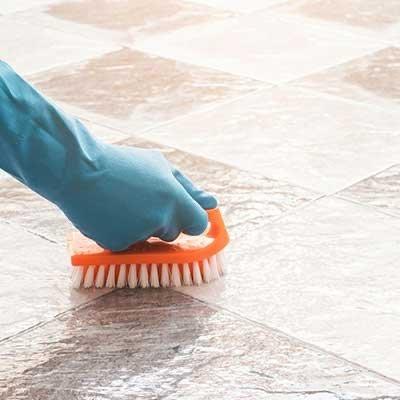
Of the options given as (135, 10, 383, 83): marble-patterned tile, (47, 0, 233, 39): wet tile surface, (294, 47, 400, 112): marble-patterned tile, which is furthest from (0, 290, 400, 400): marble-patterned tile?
(47, 0, 233, 39): wet tile surface

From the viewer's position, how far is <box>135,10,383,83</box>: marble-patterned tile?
2293 mm

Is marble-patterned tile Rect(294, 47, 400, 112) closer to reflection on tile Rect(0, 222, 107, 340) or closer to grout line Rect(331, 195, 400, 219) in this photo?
grout line Rect(331, 195, 400, 219)

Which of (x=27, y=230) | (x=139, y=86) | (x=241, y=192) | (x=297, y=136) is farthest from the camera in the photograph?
(x=139, y=86)

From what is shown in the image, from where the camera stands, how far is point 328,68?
228 centimetres

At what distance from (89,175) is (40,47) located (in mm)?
1136

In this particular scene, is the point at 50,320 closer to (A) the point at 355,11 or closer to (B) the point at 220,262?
(B) the point at 220,262

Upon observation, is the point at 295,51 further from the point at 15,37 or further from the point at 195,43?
the point at 15,37

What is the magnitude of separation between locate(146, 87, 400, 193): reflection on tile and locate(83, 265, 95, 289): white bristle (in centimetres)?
43

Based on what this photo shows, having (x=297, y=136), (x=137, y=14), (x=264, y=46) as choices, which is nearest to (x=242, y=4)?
(x=137, y=14)

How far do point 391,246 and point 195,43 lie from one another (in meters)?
1.02

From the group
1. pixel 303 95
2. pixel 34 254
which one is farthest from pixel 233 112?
pixel 34 254

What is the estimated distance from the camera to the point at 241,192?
5.66 ft

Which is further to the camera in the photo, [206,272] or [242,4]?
[242,4]

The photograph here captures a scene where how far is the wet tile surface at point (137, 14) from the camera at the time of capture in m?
2.58
